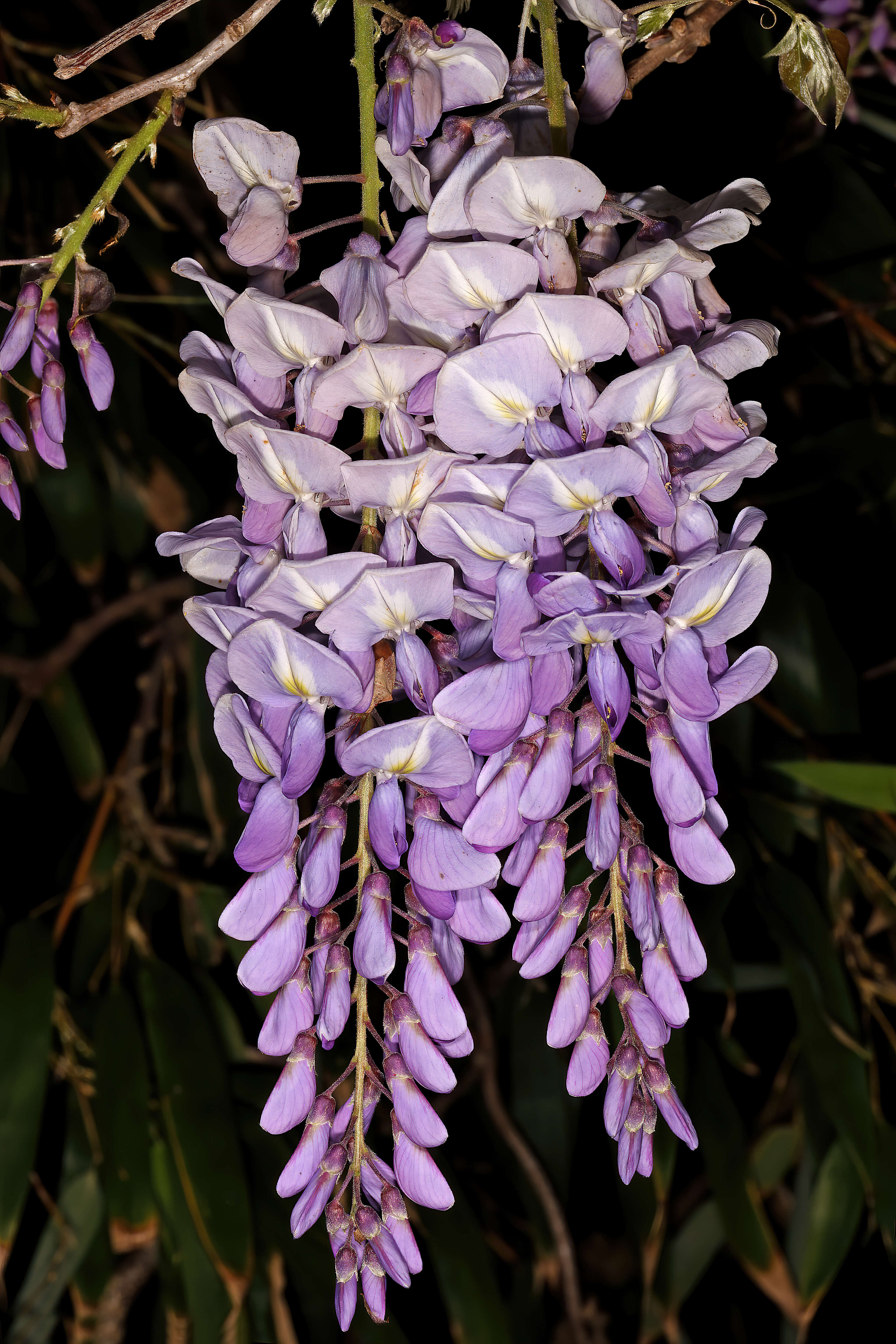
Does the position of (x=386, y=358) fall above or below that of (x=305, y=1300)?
above

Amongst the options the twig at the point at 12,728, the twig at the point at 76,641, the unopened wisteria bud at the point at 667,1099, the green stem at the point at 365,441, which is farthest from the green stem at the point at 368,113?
the twig at the point at 12,728

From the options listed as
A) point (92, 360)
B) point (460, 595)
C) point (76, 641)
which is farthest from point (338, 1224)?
point (76, 641)

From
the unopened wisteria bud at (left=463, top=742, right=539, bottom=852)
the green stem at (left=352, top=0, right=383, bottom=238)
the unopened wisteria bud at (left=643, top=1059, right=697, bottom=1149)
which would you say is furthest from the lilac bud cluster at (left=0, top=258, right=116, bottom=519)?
the unopened wisteria bud at (left=643, top=1059, right=697, bottom=1149)

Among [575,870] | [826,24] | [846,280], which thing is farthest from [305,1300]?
[826,24]

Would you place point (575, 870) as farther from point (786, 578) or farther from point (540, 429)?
point (540, 429)

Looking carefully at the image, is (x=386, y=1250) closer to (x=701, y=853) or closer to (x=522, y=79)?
(x=701, y=853)

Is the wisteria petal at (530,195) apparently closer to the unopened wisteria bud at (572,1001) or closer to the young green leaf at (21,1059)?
the unopened wisteria bud at (572,1001)
